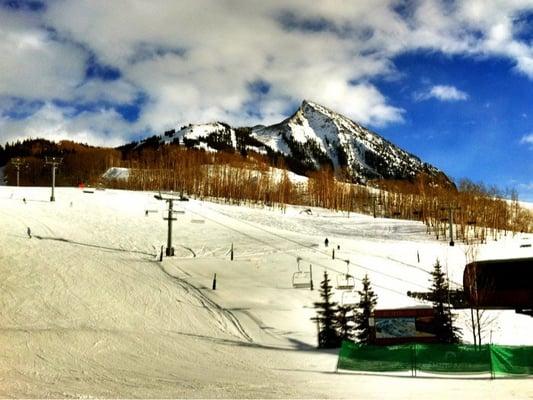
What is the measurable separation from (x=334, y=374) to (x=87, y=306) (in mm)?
16406

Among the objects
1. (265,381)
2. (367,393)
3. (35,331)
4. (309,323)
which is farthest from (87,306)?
(367,393)

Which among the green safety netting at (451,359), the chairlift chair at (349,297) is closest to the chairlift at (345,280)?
the chairlift chair at (349,297)

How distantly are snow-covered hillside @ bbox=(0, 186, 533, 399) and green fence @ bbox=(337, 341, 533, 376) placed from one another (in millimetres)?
965

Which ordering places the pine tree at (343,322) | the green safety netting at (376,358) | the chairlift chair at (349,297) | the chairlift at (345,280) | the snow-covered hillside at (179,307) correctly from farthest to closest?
1. the chairlift at (345,280)
2. the chairlift chair at (349,297)
3. the pine tree at (343,322)
4. the green safety netting at (376,358)
5. the snow-covered hillside at (179,307)

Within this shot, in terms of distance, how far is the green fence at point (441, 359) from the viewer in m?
17.1

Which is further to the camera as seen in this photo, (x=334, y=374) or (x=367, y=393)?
(x=334, y=374)

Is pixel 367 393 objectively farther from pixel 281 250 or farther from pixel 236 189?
pixel 236 189

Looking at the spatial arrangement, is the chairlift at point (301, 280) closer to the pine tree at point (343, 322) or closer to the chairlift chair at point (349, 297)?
the chairlift chair at point (349, 297)

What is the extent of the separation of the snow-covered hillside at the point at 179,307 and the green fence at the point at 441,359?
3.16 feet

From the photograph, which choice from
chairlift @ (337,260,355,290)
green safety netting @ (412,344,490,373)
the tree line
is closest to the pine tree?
the tree line

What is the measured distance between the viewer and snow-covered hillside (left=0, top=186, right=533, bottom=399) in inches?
612

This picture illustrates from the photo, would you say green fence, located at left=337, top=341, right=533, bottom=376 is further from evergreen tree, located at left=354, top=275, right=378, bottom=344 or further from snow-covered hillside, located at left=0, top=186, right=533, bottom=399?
evergreen tree, located at left=354, top=275, right=378, bottom=344

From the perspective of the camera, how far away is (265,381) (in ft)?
53.4

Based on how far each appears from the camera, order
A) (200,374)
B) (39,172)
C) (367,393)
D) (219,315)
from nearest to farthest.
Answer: (367,393) → (200,374) → (219,315) → (39,172)
